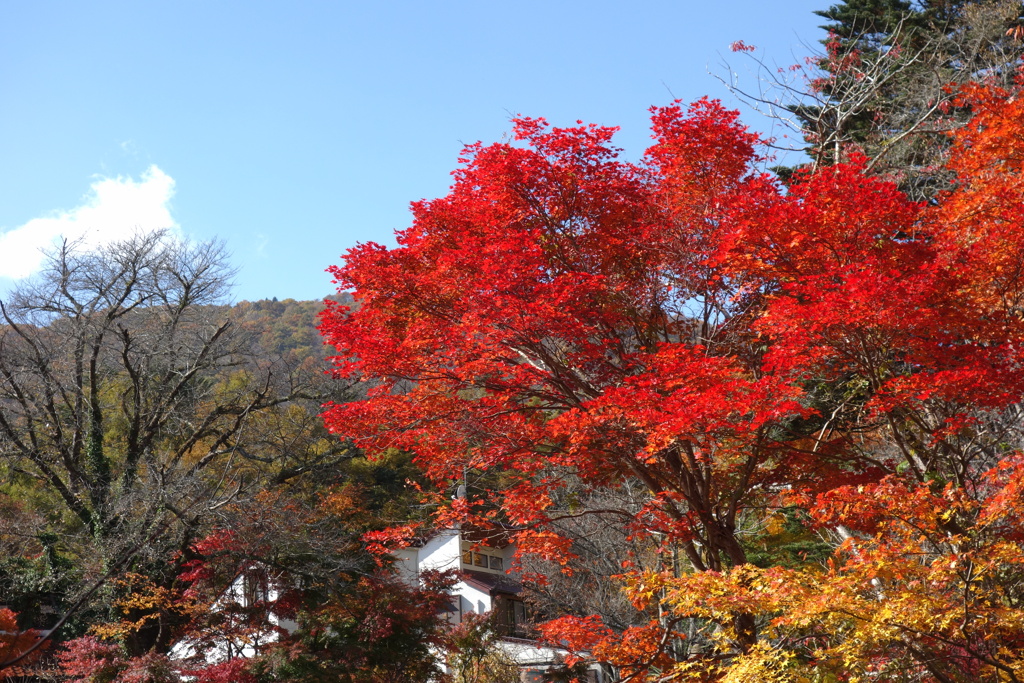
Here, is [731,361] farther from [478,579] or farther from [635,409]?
[478,579]

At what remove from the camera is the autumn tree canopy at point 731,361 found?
7832 mm

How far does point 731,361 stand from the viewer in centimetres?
958

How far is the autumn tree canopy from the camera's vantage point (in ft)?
25.7

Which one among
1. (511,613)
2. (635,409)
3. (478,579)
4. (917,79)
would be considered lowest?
(511,613)

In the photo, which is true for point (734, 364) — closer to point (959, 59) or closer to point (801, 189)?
point (801, 189)

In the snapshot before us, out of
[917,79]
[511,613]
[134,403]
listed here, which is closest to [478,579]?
[511,613]

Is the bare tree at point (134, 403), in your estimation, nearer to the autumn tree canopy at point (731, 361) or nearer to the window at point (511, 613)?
the autumn tree canopy at point (731, 361)

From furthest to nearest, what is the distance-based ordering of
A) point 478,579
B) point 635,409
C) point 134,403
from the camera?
point 478,579
point 134,403
point 635,409

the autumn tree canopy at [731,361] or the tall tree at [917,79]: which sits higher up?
the tall tree at [917,79]

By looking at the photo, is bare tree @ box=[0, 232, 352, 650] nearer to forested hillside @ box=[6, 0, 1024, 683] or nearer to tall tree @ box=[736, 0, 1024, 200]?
forested hillside @ box=[6, 0, 1024, 683]

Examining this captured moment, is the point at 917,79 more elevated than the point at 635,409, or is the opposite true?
the point at 917,79

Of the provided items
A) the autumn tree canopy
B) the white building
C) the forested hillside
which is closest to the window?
the white building

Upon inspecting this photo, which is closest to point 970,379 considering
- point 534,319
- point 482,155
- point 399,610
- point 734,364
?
point 734,364

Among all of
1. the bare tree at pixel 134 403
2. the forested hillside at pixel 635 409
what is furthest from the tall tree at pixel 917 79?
the bare tree at pixel 134 403
